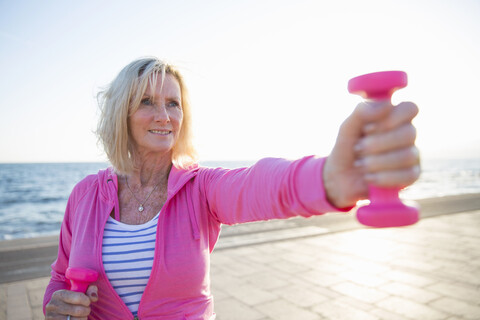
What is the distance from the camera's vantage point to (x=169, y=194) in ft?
5.15

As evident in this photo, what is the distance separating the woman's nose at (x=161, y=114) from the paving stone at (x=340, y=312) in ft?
8.70

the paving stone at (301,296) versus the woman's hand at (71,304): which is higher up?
the woman's hand at (71,304)

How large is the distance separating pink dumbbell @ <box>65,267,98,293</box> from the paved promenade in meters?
2.20

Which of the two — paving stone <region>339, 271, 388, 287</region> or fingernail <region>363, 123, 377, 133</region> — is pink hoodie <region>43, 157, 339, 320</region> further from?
paving stone <region>339, 271, 388, 287</region>

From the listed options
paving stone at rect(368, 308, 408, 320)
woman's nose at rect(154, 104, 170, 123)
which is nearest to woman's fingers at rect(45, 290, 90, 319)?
woman's nose at rect(154, 104, 170, 123)

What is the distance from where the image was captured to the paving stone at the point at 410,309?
126 inches

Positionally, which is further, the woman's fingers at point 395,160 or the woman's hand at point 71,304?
the woman's hand at point 71,304

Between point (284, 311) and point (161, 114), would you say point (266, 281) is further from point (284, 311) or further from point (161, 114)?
point (161, 114)

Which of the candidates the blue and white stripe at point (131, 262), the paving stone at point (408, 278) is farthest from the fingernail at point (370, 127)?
the paving stone at point (408, 278)

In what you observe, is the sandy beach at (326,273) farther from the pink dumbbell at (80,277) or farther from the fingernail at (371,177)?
the fingernail at (371,177)

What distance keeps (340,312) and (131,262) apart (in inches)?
103

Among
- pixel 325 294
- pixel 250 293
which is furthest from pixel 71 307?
pixel 325 294

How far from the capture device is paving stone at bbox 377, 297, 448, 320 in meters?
3.20

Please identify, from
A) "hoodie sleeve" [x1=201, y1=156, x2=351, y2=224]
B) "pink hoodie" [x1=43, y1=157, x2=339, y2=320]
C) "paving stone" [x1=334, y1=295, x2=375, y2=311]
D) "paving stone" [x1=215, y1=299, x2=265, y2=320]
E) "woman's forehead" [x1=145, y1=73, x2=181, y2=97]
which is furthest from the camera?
"paving stone" [x1=334, y1=295, x2=375, y2=311]
